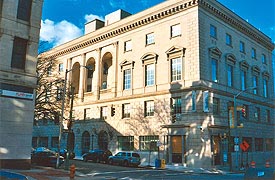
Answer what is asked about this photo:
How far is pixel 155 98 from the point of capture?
40.6 m

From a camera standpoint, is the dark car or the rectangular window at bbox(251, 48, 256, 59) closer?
the dark car

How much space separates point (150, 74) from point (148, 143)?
30.4ft

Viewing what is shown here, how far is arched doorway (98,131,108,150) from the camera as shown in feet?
153

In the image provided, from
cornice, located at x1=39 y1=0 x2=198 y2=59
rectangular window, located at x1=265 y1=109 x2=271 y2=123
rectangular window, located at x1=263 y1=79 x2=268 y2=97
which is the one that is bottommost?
rectangular window, located at x1=265 y1=109 x2=271 y2=123

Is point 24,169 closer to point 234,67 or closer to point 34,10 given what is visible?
point 34,10

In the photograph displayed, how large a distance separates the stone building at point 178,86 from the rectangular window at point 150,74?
7.0 inches

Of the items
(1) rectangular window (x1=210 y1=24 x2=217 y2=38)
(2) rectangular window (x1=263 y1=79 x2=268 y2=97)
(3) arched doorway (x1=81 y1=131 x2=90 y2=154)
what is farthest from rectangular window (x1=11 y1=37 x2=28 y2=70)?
(2) rectangular window (x1=263 y1=79 x2=268 y2=97)

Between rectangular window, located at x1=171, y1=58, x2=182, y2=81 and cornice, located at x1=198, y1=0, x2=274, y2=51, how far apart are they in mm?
7436

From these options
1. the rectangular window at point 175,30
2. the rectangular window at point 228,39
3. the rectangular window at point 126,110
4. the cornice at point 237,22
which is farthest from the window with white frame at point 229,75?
the rectangular window at point 126,110

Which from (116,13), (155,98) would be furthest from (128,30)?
(155,98)

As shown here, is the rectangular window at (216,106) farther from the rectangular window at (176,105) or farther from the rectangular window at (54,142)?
the rectangular window at (54,142)

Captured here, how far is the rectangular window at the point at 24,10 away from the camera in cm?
2453

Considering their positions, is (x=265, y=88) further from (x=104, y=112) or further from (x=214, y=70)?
(x=104, y=112)

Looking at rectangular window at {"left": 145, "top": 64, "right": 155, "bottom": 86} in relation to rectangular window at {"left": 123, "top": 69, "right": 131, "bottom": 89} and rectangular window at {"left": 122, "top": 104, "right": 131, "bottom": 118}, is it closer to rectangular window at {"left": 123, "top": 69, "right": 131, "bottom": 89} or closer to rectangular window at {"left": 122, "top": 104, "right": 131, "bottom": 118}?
rectangular window at {"left": 123, "top": 69, "right": 131, "bottom": 89}
